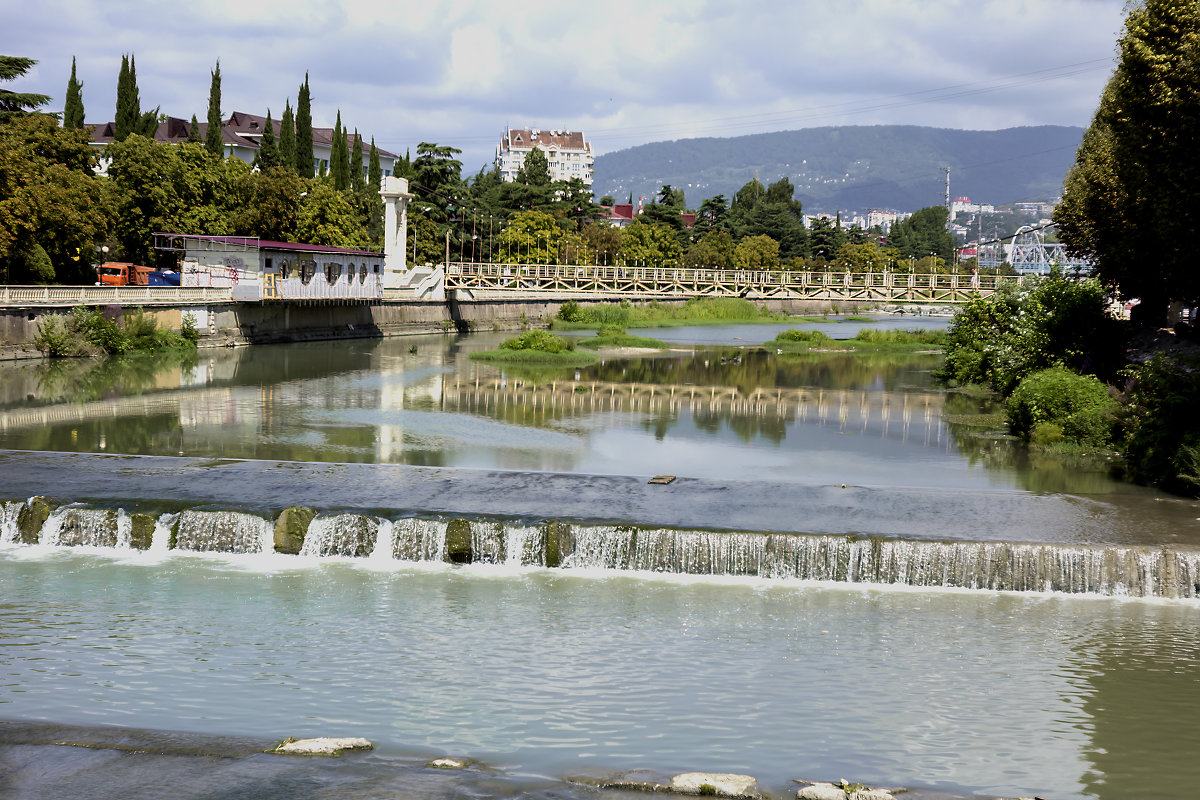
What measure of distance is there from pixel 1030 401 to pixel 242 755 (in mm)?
30356

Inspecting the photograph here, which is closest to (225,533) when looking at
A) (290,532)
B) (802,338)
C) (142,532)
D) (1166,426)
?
(290,532)

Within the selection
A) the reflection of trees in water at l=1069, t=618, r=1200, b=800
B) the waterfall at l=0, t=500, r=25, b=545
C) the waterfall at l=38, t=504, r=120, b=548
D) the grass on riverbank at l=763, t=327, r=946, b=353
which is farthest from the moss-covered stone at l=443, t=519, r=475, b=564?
the grass on riverbank at l=763, t=327, r=946, b=353

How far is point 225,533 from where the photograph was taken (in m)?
22.1

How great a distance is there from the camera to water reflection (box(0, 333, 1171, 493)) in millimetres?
31156

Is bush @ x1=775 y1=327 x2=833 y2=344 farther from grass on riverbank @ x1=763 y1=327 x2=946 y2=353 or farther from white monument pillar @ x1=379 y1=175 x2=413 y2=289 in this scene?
white monument pillar @ x1=379 y1=175 x2=413 y2=289

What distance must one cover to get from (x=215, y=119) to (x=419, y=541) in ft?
309

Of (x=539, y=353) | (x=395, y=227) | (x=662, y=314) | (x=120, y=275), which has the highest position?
(x=395, y=227)

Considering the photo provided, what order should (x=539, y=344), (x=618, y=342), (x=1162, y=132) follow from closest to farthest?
1. (x=1162, y=132)
2. (x=539, y=344)
3. (x=618, y=342)

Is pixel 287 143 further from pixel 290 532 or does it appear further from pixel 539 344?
pixel 290 532

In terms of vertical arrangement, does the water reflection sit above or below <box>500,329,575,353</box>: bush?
below

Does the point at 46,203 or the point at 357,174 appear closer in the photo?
the point at 46,203

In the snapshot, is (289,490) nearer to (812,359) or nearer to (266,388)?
(266,388)

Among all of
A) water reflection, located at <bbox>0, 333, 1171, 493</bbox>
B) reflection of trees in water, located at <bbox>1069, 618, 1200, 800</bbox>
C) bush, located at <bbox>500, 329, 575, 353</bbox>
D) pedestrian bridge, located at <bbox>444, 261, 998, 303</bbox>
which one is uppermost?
pedestrian bridge, located at <bbox>444, 261, 998, 303</bbox>

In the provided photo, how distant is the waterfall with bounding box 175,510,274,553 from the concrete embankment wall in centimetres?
3441
